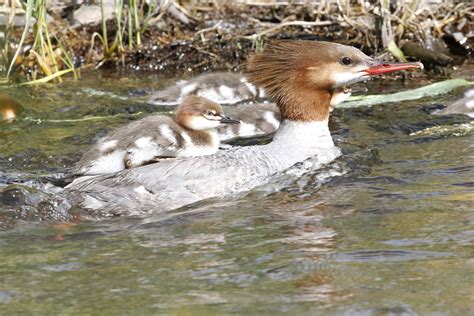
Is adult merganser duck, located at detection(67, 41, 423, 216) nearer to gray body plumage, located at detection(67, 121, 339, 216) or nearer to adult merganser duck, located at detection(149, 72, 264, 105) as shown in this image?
gray body plumage, located at detection(67, 121, 339, 216)

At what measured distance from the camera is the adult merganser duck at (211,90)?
8633 millimetres

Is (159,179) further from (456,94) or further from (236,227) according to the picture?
(456,94)

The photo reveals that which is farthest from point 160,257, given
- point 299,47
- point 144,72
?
point 144,72

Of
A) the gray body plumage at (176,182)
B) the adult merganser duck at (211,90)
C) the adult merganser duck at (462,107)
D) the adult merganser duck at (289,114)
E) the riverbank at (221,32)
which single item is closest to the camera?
the gray body plumage at (176,182)

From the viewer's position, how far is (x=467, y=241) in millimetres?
4664

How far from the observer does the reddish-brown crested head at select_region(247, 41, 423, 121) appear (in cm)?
633

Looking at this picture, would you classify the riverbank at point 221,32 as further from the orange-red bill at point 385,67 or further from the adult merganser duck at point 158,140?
the orange-red bill at point 385,67

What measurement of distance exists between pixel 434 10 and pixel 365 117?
103 inches

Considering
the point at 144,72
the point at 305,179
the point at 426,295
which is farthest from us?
the point at 144,72

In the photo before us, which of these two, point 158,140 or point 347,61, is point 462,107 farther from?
point 158,140

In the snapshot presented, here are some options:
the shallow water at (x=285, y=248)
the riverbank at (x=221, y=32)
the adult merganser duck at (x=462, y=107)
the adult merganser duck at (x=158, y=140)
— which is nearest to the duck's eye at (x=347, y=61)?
the shallow water at (x=285, y=248)

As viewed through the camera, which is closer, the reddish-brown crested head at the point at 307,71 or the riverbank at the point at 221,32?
the reddish-brown crested head at the point at 307,71

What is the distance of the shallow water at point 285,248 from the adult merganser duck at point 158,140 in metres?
0.40

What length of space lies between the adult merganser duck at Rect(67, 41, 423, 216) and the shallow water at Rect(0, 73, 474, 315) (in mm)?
147
